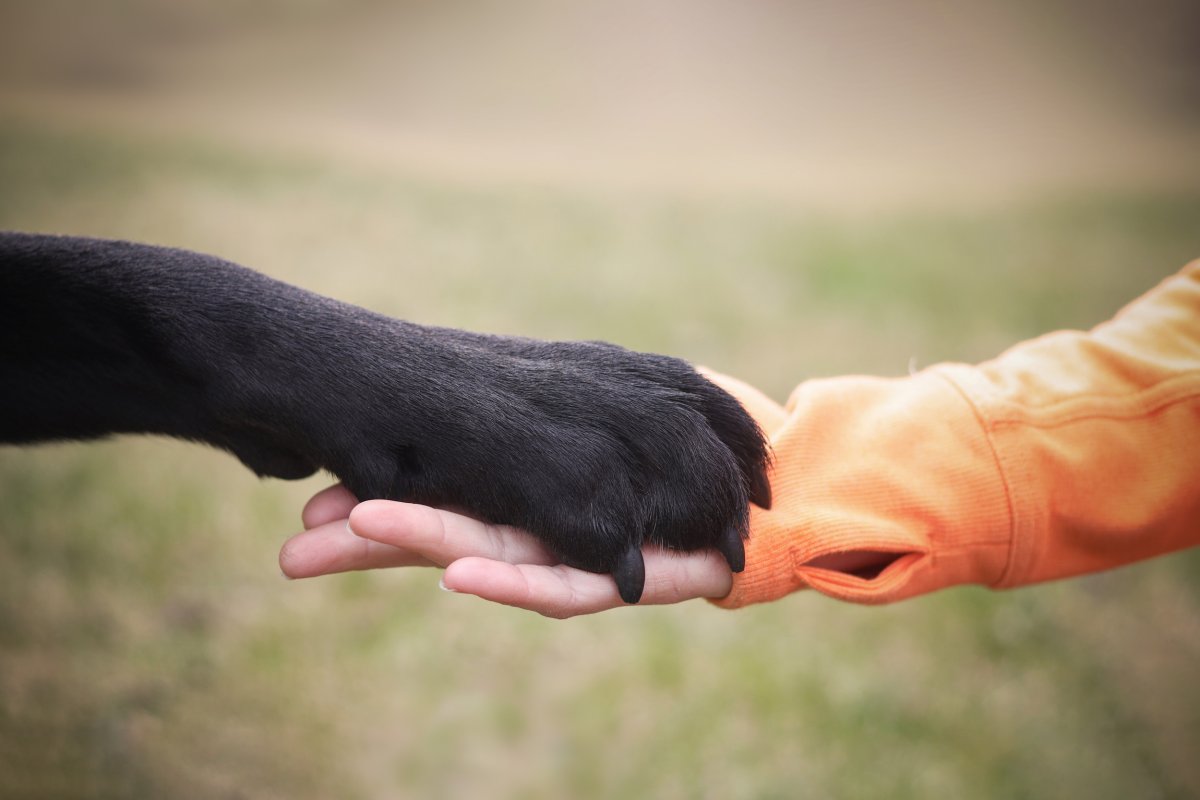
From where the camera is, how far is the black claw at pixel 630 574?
1161 millimetres

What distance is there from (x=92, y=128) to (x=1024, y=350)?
7.58 metres

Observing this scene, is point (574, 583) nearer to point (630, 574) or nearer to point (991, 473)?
point (630, 574)

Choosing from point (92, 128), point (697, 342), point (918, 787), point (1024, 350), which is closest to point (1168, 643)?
point (918, 787)

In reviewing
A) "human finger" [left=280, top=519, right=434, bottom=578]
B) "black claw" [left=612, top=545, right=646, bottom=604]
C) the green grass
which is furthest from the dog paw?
the green grass

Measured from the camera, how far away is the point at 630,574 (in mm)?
1160

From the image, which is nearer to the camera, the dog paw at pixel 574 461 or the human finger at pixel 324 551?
the dog paw at pixel 574 461

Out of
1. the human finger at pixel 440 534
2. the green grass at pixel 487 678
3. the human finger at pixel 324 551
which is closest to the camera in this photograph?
the human finger at pixel 440 534

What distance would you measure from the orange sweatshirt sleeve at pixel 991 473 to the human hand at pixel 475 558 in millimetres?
115

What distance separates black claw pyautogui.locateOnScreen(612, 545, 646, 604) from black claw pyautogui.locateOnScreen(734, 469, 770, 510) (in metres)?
0.25

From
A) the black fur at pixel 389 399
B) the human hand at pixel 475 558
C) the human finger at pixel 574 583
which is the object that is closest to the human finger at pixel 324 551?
the human hand at pixel 475 558

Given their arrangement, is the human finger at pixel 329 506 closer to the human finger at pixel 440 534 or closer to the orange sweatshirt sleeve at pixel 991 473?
the human finger at pixel 440 534

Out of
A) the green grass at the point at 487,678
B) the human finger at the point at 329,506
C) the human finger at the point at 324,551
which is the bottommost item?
Answer: the green grass at the point at 487,678

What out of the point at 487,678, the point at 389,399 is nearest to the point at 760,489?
the point at 389,399

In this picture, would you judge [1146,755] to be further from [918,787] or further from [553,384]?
[553,384]
